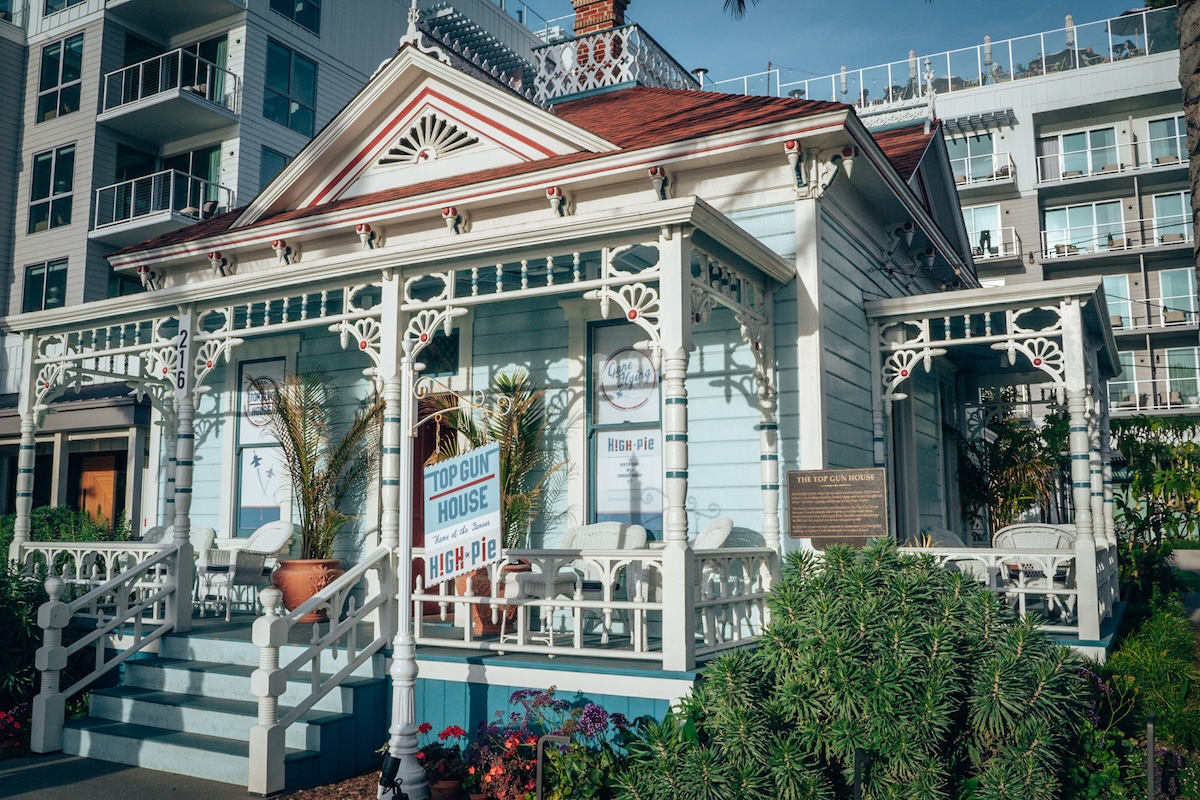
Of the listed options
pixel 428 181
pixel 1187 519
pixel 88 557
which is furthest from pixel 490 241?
pixel 1187 519

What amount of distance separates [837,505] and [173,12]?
21.2 m

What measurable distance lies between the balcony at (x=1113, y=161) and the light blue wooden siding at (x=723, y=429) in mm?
28777

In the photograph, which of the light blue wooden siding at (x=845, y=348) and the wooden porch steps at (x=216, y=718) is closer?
the wooden porch steps at (x=216, y=718)

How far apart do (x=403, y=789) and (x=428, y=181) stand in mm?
6875

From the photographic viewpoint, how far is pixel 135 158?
23359 mm

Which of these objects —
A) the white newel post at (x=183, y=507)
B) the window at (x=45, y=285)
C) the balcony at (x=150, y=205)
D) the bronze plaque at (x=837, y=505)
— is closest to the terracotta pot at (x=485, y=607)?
the bronze plaque at (x=837, y=505)

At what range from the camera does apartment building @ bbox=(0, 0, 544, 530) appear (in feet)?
Answer: 71.4

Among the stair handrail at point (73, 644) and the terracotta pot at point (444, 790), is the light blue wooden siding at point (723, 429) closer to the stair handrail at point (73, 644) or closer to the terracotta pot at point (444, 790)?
the terracotta pot at point (444, 790)

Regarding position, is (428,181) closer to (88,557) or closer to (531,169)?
(531,169)

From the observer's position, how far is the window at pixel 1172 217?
3250 cm

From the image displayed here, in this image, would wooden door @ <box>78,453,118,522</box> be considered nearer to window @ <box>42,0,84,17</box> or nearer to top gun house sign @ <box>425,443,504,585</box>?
window @ <box>42,0,84,17</box>

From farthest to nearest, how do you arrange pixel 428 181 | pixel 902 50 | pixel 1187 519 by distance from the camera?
pixel 902 50 → pixel 1187 519 → pixel 428 181

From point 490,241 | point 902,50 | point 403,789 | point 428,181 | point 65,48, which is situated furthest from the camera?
point 902,50

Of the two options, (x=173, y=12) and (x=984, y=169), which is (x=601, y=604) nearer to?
(x=173, y=12)
